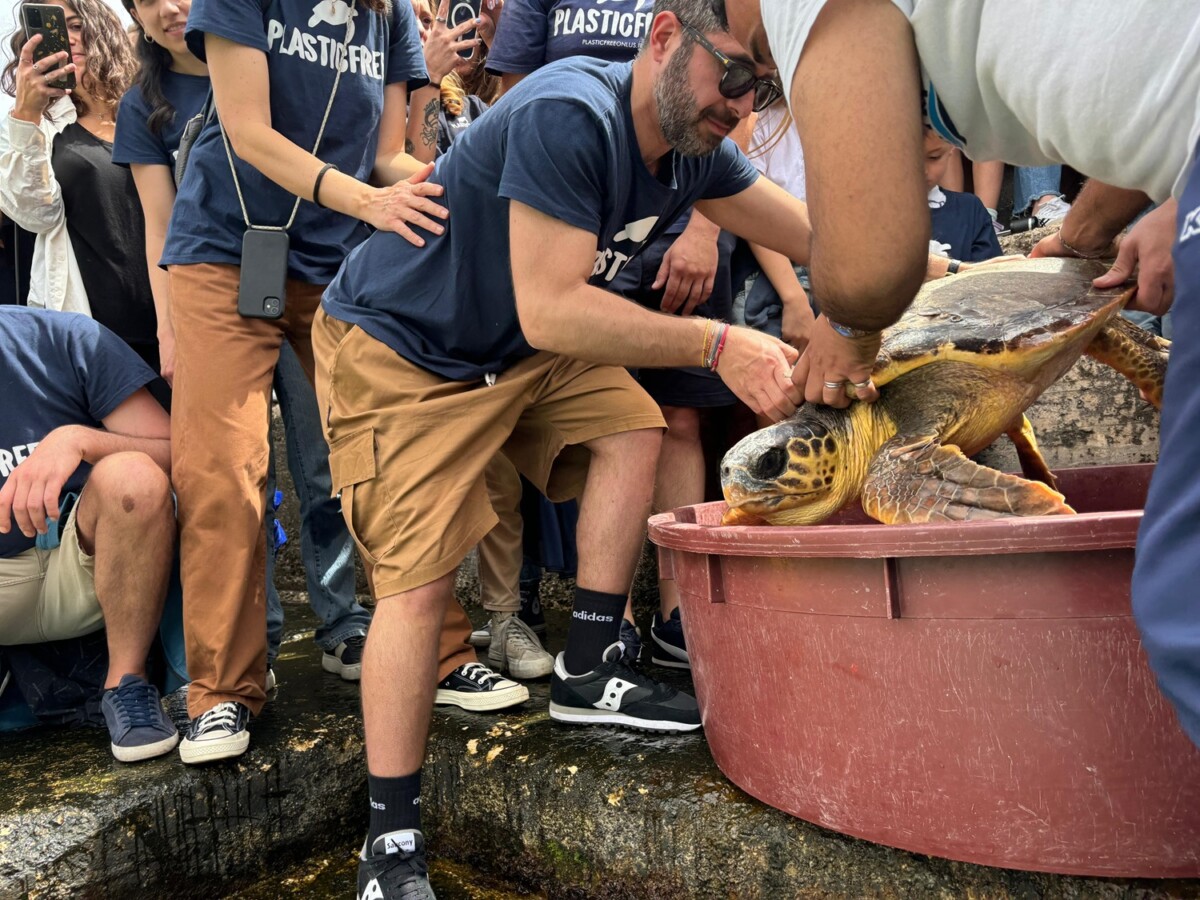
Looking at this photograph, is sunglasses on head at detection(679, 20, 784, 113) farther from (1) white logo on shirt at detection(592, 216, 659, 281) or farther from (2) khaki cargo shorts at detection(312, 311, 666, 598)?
(2) khaki cargo shorts at detection(312, 311, 666, 598)

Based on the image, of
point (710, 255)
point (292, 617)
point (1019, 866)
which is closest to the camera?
point (1019, 866)

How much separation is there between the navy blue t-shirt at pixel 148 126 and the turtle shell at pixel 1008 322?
191 centimetres

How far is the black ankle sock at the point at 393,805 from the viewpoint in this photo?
6.01 ft

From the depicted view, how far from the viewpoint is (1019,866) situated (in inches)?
56.3

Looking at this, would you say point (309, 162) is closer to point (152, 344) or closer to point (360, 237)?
point (360, 237)

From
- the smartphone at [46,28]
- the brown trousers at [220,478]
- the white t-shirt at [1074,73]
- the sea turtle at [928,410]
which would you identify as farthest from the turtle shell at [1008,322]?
the smartphone at [46,28]

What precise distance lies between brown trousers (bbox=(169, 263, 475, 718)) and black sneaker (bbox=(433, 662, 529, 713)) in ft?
0.14

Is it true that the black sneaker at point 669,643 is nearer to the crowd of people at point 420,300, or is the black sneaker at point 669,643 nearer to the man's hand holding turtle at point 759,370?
the crowd of people at point 420,300

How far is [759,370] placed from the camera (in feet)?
6.37

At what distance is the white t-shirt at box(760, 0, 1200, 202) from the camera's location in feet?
2.95

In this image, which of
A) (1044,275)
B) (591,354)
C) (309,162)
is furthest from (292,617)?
(1044,275)

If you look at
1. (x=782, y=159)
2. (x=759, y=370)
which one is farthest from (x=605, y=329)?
(x=782, y=159)

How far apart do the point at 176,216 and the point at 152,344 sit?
28.2 inches

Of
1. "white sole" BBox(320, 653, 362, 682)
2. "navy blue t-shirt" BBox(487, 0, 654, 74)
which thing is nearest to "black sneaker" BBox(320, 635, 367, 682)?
"white sole" BBox(320, 653, 362, 682)
